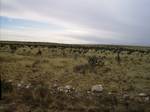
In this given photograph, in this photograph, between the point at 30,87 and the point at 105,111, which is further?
the point at 30,87

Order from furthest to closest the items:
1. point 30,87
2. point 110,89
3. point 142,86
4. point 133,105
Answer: point 142,86 → point 110,89 → point 30,87 → point 133,105

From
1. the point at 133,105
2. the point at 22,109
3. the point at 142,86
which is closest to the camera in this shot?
the point at 22,109

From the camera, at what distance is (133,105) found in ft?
31.3

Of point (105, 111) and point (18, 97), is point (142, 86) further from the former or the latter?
point (18, 97)

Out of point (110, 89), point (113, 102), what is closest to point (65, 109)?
point (113, 102)

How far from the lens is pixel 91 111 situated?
8945 millimetres

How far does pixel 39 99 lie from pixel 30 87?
81.8 inches

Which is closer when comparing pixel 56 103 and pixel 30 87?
pixel 56 103

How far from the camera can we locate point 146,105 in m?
9.68

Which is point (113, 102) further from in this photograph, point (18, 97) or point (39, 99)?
point (18, 97)

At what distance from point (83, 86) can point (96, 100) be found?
309 centimetres

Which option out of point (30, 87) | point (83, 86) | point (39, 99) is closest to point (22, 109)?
point (39, 99)

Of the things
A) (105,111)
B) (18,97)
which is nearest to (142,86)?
(105,111)

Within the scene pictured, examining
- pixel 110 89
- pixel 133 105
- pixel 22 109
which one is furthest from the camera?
pixel 110 89
